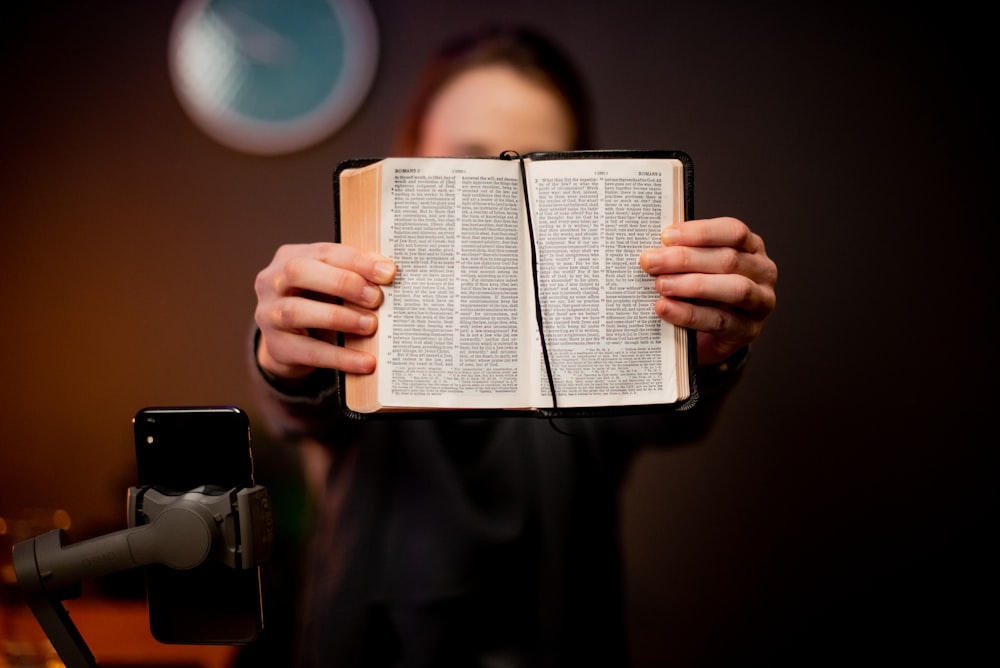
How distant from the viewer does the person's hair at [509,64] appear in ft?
3.21

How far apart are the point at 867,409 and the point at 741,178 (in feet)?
1.68

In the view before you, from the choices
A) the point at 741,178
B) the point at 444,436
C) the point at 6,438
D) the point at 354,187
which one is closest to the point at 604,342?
the point at 354,187

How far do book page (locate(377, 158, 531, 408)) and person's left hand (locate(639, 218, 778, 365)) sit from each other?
6.1 inches

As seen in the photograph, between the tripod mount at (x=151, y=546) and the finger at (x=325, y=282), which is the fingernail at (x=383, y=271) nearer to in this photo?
the finger at (x=325, y=282)

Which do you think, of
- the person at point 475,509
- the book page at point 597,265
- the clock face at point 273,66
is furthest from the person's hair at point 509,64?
the book page at point 597,265

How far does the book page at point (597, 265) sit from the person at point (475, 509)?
0.24m

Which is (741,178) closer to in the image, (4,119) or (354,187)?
(354,187)

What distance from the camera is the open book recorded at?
594mm

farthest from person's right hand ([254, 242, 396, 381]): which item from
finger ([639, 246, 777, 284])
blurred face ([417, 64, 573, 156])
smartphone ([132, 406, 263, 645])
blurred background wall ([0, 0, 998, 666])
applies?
blurred background wall ([0, 0, 998, 666])

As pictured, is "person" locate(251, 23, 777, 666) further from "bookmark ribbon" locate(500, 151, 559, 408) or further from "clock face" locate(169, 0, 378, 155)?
"bookmark ribbon" locate(500, 151, 559, 408)

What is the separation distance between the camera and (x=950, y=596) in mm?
1170

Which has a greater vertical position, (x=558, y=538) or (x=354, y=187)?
(x=354, y=187)

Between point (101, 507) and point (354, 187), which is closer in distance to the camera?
point (354, 187)

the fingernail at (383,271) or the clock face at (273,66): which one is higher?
the clock face at (273,66)
